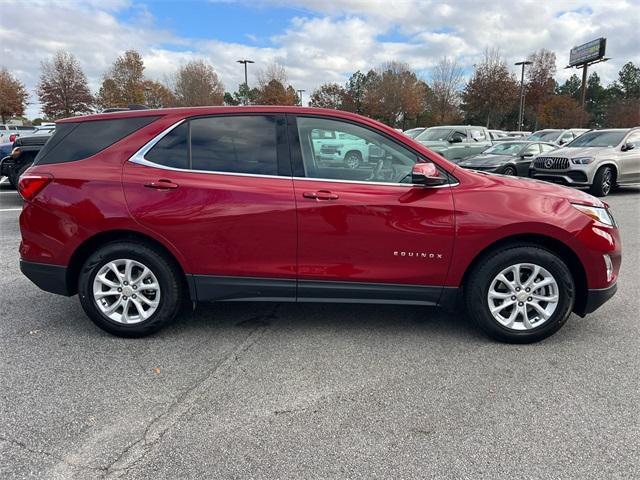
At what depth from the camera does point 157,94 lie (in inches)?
1802

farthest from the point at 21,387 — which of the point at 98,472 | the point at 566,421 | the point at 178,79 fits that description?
the point at 178,79

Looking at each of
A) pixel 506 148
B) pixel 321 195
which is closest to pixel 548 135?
pixel 506 148

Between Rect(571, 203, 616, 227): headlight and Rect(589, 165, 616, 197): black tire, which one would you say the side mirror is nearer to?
Rect(571, 203, 616, 227): headlight

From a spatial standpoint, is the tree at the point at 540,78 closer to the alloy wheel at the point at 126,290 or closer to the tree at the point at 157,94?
the tree at the point at 157,94

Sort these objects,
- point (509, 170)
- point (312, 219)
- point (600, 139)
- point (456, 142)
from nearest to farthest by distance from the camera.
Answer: point (312, 219), point (600, 139), point (509, 170), point (456, 142)

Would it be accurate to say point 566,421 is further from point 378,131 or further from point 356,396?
point 378,131

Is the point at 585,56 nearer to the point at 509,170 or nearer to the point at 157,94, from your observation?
the point at 157,94

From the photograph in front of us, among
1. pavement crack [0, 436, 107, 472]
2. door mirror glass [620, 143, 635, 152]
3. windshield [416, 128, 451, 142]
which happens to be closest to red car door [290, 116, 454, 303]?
pavement crack [0, 436, 107, 472]

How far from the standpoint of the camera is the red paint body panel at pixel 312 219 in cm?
338

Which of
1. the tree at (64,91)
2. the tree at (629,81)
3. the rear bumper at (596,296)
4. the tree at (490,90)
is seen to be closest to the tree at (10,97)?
the tree at (64,91)

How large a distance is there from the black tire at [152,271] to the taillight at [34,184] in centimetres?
65

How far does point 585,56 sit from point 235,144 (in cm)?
5544

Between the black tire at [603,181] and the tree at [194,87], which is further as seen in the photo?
the tree at [194,87]

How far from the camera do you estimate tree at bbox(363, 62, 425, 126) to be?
4569 cm
